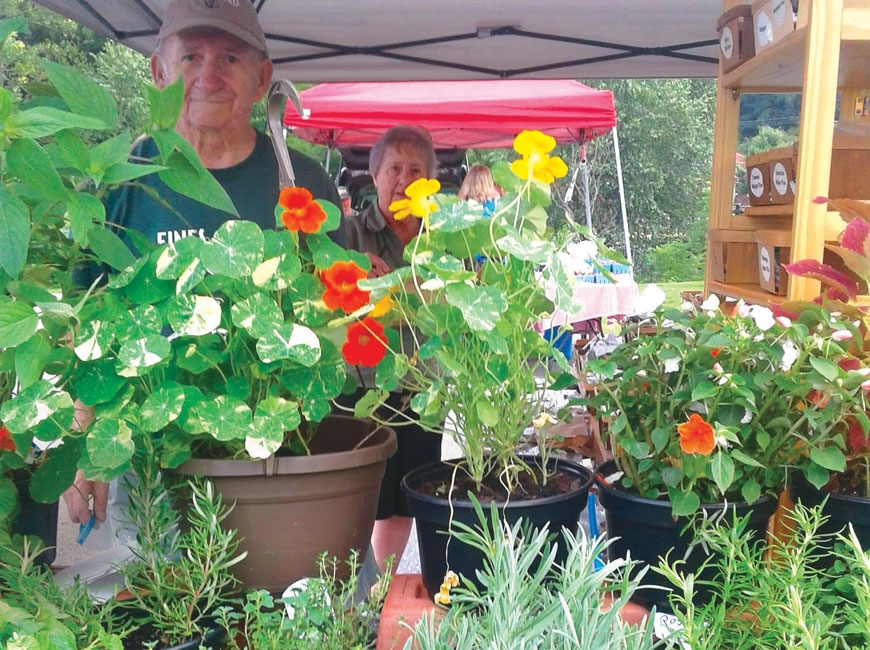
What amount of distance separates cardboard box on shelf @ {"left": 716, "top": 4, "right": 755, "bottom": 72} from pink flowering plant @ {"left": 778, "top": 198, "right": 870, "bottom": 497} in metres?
0.58

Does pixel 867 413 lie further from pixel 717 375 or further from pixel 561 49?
pixel 561 49

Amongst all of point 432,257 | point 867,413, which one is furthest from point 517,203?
point 867,413

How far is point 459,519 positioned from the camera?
2.52 feet

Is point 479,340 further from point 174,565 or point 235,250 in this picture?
point 174,565

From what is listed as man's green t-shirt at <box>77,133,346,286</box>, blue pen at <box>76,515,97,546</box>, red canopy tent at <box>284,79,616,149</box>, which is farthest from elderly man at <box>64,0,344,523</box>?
red canopy tent at <box>284,79,616,149</box>

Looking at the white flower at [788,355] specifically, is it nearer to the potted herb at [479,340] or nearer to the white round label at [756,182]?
the potted herb at [479,340]

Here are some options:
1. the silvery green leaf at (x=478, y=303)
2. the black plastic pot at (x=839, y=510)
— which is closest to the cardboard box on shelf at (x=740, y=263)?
the black plastic pot at (x=839, y=510)

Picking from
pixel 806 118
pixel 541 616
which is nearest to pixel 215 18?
pixel 806 118

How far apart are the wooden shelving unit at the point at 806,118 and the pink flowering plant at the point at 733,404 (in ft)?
1.06

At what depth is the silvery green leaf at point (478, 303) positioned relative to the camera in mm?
686

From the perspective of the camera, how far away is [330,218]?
34.2 inches

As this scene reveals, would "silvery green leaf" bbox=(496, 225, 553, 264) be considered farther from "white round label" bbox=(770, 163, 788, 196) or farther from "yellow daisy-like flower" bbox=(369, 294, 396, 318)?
"white round label" bbox=(770, 163, 788, 196)

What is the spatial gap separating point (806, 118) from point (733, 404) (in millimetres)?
565

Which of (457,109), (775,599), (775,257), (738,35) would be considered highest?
(457,109)
